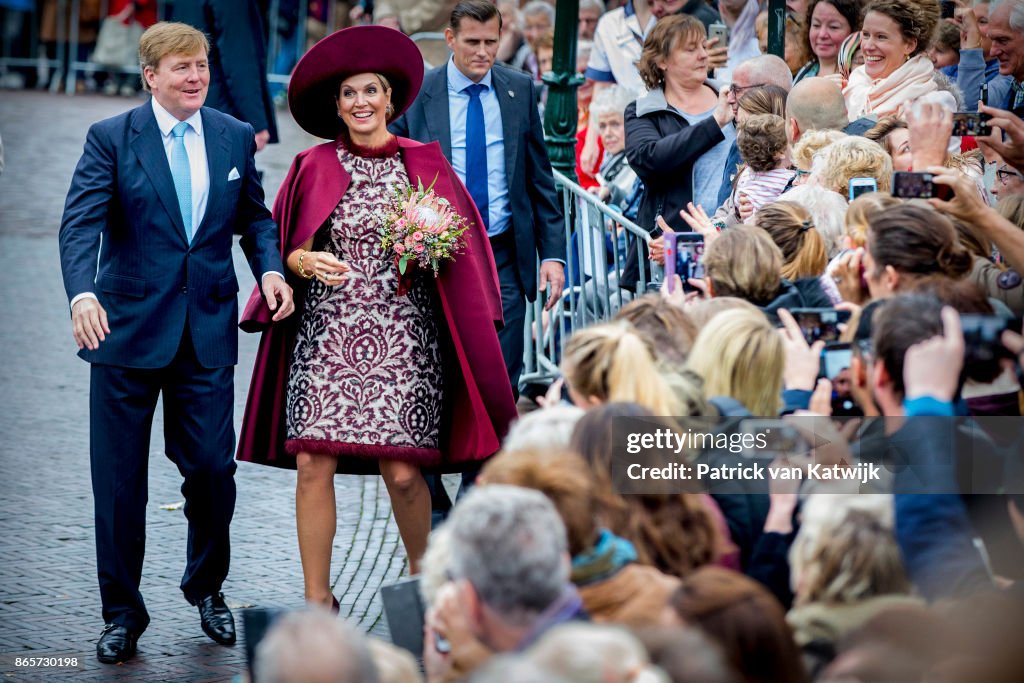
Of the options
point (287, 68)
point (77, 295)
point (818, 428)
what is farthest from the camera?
point (287, 68)

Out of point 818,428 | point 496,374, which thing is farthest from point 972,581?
point 496,374

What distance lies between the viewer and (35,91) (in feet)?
72.0

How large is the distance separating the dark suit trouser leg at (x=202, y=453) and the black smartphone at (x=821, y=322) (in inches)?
90.6

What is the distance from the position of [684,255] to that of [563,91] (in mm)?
3362

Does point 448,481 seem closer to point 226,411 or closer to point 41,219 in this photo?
point 226,411

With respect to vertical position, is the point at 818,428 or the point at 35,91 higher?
the point at 35,91

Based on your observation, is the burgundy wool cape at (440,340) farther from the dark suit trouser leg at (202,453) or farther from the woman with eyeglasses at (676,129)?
the woman with eyeglasses at (676,129)

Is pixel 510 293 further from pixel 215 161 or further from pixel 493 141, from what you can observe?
pixel 215 161

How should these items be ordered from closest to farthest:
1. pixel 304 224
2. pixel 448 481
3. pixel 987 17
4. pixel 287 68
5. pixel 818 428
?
pixel 818 428, pixel 304 224, pixel 987 17, pixel 448 481, pixel 287 68

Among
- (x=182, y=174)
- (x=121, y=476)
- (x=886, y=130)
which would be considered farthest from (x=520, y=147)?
(x=121, y=476)

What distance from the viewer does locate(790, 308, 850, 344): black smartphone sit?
4.86 metres

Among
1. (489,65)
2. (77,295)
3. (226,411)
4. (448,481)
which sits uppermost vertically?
(489,65)

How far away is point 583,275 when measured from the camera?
8508mm

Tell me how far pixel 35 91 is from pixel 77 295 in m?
17.5
